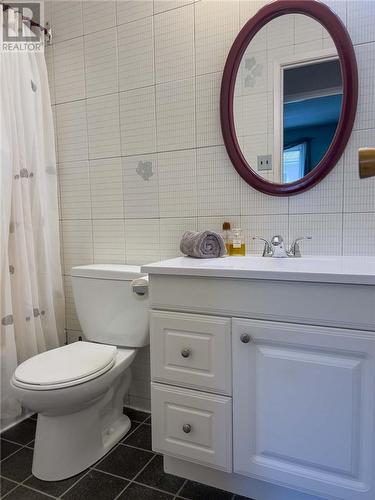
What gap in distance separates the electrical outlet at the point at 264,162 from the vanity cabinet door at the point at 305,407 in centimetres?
67

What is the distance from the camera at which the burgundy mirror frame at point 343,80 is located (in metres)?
1.27

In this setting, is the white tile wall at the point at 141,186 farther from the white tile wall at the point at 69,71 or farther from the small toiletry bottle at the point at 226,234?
the white tile wall at the point at 69,71

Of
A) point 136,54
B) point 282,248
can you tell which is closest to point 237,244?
point 282,248

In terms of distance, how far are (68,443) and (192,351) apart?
0.65 metres

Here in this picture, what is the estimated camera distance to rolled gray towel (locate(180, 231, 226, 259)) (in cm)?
137

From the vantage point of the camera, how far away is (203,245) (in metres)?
1.39

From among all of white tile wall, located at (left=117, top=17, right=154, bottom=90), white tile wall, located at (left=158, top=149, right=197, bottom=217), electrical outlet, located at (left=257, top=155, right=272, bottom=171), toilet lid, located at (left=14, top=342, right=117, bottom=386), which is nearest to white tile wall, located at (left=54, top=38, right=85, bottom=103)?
white tile wall, located at (left=117, top=17, right=154, bottom=90)

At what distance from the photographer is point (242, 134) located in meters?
1.46

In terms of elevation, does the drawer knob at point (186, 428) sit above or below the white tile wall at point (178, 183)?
below

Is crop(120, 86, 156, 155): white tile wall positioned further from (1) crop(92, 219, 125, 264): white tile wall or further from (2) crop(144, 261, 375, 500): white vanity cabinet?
(2) crop(144, 261, 375, 500): white vanity cabinet

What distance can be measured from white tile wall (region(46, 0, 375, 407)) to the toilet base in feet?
1.23

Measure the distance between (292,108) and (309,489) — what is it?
1307 millimetres

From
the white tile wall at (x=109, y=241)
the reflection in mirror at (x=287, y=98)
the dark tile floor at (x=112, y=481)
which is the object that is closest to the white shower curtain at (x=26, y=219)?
the white tile wall at (x=109, y=241)

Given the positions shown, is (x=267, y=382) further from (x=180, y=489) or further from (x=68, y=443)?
(x=68, y=443)
